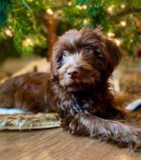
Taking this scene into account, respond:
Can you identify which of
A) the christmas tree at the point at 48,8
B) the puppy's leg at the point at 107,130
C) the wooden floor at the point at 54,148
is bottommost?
the wooden floor at the point at 54,148

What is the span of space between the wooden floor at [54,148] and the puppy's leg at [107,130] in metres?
0.06

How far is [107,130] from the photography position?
154 centimetres

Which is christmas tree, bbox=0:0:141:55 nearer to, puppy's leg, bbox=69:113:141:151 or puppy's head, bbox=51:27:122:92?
puppy's head, bbox=51:27:122:92

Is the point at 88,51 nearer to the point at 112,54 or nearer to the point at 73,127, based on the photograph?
the point at 112,54

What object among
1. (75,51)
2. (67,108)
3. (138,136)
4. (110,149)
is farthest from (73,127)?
(75,51)

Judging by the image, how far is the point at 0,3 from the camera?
177 cm

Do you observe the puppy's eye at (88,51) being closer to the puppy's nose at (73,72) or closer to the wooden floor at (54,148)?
the puppy's nose at (73,72)

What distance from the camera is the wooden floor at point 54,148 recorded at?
54.0 inches

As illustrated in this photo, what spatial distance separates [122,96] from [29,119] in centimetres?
140

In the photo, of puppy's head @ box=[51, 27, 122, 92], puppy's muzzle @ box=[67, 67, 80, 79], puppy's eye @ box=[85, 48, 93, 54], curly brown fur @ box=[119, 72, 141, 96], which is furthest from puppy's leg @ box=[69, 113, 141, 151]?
curly brown fur @ box=[119, 72, 141, 96]

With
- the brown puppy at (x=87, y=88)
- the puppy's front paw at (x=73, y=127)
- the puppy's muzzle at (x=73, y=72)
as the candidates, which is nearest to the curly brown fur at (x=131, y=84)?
the brown puppy at (x=87, y=88)

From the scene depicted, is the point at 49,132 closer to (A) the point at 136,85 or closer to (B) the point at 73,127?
(B) the point at 73,127

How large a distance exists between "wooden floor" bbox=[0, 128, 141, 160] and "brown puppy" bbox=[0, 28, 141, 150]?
0.08 metres

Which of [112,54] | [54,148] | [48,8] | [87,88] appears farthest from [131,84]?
[54,148]
